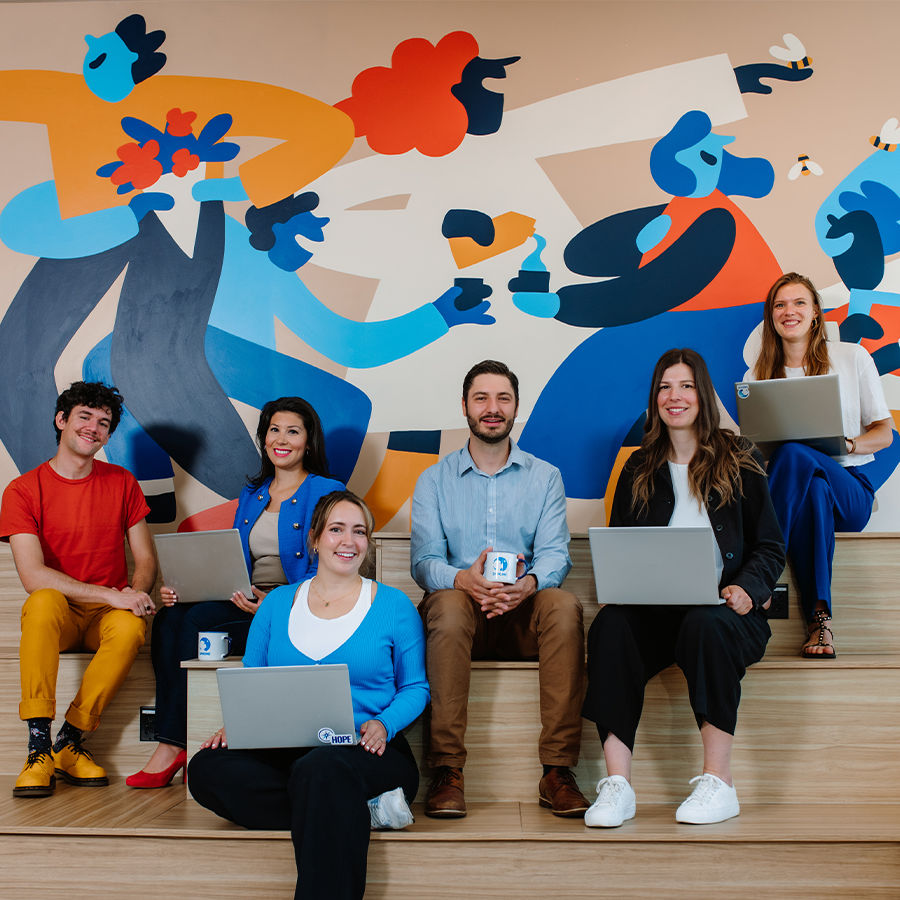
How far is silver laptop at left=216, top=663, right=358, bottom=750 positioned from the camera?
5.86 feet

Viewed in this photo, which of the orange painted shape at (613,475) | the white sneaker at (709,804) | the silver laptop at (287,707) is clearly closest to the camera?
the silver laptop at (287,707)

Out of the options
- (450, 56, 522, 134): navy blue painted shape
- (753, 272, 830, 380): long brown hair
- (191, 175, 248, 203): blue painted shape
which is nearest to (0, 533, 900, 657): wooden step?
(753, 272, 830, 380): long brown hair

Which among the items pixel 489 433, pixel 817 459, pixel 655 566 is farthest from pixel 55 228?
pixel 817 459

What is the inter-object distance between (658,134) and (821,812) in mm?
2343

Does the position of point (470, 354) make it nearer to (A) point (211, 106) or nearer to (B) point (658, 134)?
(B) point (658, 134)

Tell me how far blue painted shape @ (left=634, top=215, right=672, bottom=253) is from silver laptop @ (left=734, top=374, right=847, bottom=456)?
2.67 ft

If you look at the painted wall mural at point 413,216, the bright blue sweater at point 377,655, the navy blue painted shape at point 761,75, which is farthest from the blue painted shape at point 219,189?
the navy blue painted shape at point 761,75

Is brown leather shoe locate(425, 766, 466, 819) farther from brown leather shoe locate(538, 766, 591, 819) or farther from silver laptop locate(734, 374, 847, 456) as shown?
silver laptop locate(734, 374, 847, 456)

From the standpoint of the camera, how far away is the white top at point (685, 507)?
2.23m

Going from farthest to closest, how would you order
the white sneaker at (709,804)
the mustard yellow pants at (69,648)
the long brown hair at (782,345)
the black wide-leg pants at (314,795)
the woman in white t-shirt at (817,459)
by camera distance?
the long brown hair at (782,345) → the woman in white t-shirt at (817,459) → the mustard yellow pants at (69,648) → the white sneaker at (709,804) → the black wide-leg pants at (314,795)

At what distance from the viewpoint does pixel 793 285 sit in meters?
2.82

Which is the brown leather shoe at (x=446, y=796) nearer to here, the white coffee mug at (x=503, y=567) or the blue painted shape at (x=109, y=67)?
the white coffee mug at (x=503, y=567)

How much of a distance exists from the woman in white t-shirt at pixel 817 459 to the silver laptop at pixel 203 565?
5.02ft

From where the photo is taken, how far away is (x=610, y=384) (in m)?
3.11
